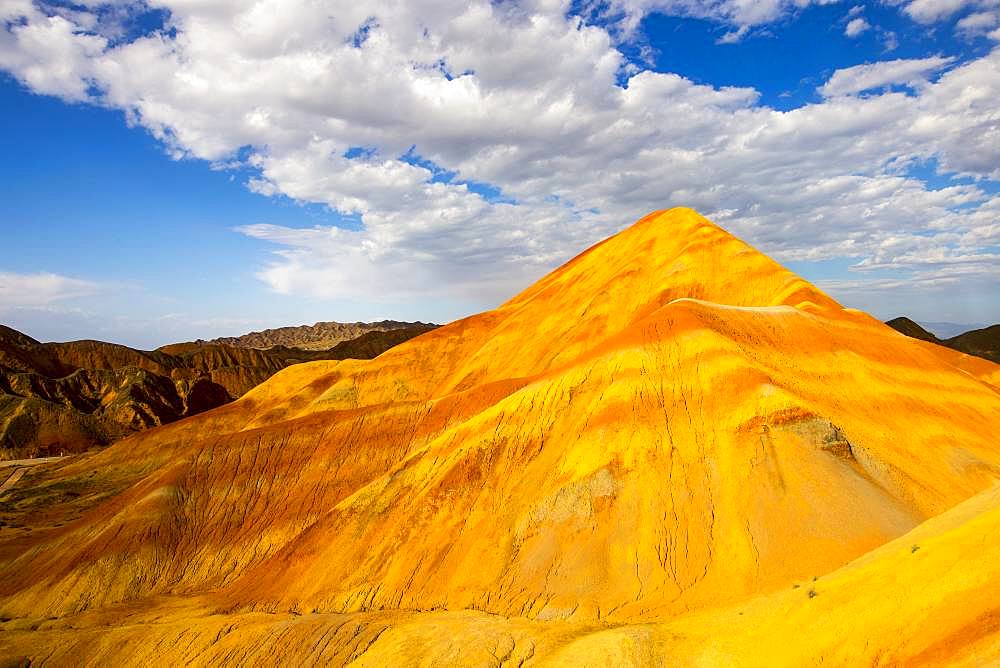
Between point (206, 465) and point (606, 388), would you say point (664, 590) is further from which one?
point (206, 465)

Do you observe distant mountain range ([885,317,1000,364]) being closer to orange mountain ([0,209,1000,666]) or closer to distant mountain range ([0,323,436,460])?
orange mountain ([0,209,1000,666])

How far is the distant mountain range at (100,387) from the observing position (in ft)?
293

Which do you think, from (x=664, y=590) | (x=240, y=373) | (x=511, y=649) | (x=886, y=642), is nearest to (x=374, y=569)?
(x=511, y=649)

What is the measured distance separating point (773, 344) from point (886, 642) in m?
24.2

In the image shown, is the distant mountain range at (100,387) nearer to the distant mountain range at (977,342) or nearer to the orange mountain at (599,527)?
the orange mountain at (599,527)

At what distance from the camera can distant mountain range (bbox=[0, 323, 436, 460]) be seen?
89375 mm

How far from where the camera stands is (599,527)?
87.9 ft

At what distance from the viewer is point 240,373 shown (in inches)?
5581

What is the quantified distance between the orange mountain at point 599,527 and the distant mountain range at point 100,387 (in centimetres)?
5262

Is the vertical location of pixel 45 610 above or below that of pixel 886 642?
below

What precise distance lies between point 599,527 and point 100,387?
380 ft

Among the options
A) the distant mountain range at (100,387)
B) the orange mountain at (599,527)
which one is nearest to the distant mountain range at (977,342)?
the orange mountain at (599,527)

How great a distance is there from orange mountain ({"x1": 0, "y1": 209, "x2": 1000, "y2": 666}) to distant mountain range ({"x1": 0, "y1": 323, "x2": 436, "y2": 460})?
52623 millimetres

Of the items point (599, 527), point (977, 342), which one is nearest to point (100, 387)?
point (599, 527)
